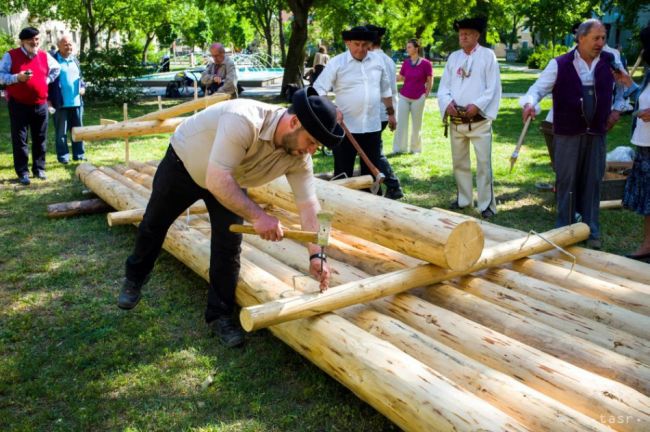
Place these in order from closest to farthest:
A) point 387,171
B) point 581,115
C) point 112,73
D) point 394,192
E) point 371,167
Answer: point 581,115, point 371,167, point 387,171, point 394,192, point 112,73

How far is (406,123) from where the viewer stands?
1062 cm

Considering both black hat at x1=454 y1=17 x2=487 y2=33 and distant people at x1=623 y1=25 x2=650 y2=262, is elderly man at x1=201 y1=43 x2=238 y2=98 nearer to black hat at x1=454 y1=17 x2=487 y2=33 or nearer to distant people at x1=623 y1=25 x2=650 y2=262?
black hat at x1=454 y1=17 x2=487 y2=33

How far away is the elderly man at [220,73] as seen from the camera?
32.4ft

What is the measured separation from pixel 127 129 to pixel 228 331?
12.9ft

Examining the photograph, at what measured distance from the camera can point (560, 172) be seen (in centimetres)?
586

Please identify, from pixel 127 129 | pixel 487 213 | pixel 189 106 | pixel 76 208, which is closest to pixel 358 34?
pixel 189 106

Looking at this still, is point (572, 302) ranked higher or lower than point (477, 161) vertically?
lower

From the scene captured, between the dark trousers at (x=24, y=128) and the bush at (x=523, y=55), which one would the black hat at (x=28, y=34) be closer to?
the dark trousers at (x=24, y=128)

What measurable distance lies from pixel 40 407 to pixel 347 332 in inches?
67.6

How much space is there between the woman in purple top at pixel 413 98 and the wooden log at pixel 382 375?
270 inches

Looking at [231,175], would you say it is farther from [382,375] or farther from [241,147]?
[382,375]

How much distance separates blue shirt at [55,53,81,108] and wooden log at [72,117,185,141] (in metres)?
2.43

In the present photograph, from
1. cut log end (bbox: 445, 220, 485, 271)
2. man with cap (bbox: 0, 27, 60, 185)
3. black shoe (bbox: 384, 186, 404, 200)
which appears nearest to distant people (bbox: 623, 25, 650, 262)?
cut log end (bbox: 445, 220, 485, 271)

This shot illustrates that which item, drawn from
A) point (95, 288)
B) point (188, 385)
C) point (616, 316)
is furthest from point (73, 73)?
point (616, 316)
